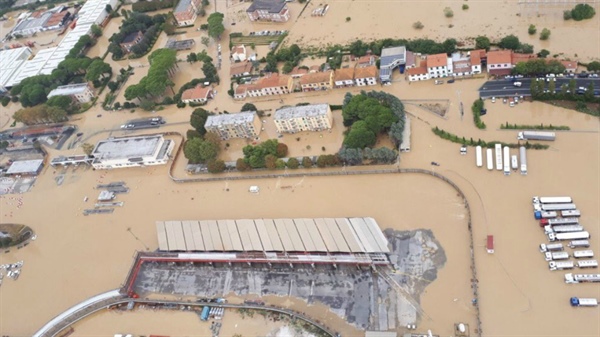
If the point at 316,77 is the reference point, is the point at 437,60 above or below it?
above

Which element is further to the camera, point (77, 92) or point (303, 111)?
point (77, 92)

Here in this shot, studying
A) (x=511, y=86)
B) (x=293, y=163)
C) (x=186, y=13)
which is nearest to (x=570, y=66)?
(x=511, y=86)

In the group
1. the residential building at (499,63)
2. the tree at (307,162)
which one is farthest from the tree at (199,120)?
the residential building at (499,63)

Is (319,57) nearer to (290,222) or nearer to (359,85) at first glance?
(359,85)

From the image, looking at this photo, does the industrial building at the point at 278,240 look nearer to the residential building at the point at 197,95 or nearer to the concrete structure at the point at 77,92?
the residential building at the point at 197,95

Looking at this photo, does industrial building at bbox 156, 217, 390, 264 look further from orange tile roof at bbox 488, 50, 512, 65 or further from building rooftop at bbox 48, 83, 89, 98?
building rooftop at bbox 48, 83, 89, 98

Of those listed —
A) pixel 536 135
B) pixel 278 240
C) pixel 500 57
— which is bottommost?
pixel 278 240

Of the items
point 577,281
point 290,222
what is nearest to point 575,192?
point 577,281

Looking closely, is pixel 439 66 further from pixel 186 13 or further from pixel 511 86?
pixel 186 13
